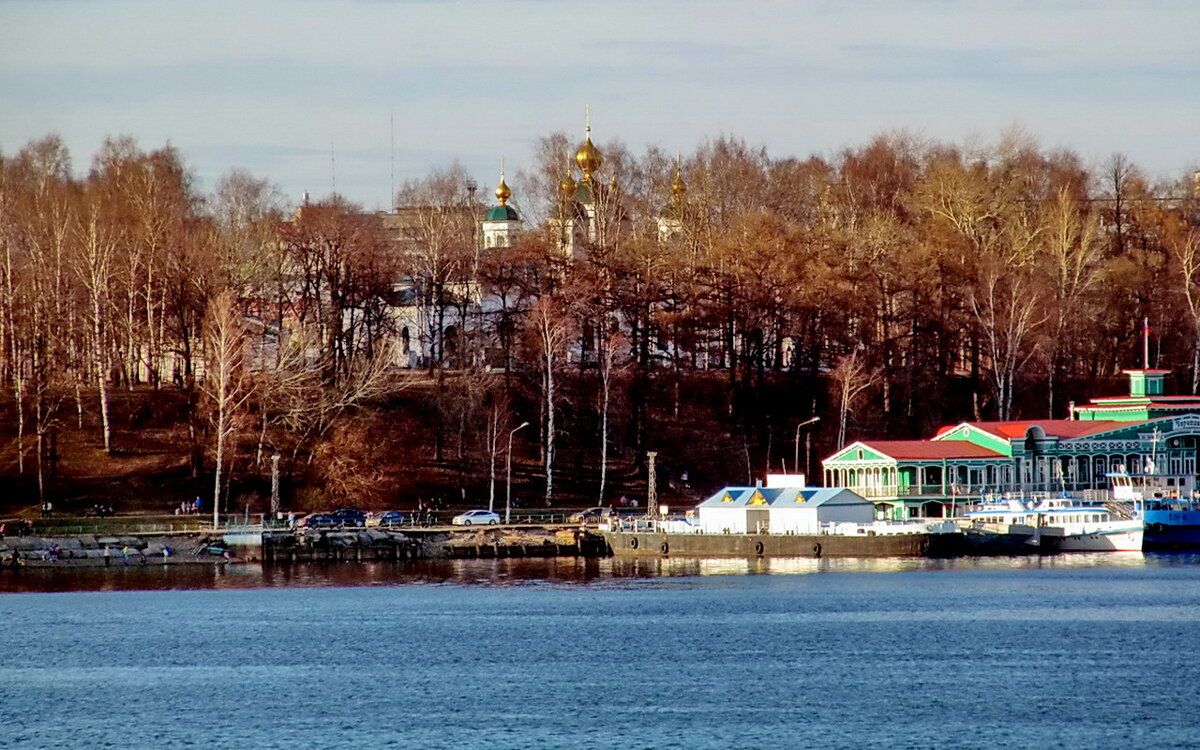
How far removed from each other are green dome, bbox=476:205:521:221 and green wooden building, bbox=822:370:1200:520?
139 feet

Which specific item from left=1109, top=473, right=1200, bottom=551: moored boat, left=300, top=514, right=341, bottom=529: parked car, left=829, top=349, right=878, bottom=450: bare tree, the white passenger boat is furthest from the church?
left=1109, top=473, right=1200, bottom=551: moored boat

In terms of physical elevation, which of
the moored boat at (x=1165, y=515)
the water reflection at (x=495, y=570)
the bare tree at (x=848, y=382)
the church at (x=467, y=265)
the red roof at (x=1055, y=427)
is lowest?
the water reflection at (x=495, y=570)

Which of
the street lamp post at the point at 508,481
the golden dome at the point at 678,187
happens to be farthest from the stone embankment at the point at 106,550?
the golden dome at the point at 678,187

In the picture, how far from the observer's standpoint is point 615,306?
10144 centimetres

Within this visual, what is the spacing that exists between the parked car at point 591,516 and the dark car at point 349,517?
9623 mm

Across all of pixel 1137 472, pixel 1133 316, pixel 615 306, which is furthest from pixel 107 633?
pixel 1133 316

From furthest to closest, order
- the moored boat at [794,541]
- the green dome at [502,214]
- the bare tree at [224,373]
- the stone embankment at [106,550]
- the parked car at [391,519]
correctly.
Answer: the green dome at [502,214] → the parked car at [391,519] → the bare tree at [224,373] → the moored boat at [794,541] → the stone embankment at [106,550]

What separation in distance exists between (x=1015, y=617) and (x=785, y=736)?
2120cm

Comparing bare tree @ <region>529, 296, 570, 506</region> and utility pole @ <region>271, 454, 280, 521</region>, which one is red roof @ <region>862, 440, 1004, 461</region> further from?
utility pole @ <region>271, 454, 280, 521</region>

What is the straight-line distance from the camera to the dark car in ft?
283

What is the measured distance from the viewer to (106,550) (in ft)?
266

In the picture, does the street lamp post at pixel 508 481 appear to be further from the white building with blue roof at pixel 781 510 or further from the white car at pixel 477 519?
the white building with blue roof at pixel 781 510

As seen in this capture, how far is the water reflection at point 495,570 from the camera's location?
7431 cm

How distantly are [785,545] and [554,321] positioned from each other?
19143 millimetres
